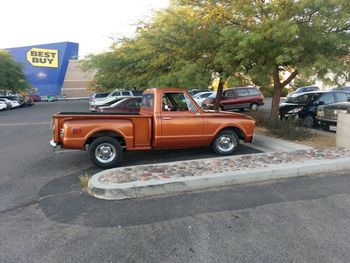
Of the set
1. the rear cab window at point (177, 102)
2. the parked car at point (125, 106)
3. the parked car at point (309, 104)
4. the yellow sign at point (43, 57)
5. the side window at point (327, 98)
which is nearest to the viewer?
the rear cab window at point (177, 102)

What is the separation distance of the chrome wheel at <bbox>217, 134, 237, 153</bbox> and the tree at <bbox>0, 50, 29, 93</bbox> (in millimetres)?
41150

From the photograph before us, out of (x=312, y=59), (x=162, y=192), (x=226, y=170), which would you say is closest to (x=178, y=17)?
(x=312, y=59)

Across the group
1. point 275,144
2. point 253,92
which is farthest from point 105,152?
point 253,92

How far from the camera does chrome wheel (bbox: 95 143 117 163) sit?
688 cm

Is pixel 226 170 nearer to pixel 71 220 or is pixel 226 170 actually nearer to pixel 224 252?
pixel 224 252

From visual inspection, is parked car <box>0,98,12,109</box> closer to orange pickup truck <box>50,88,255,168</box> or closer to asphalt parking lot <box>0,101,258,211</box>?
asphalt parking lot <box>0,101,258,211</box>

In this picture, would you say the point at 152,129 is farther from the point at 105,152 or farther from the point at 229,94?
the point at 229,94

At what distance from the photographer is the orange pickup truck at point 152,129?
668 cm

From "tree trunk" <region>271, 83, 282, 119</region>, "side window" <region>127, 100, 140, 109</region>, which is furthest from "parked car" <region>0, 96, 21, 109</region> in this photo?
"tree trunk" <region>271, 83, 282, 119</region>

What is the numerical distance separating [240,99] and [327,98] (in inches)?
306

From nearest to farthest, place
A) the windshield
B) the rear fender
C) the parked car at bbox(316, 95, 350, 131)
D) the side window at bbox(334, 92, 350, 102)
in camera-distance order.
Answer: the rear fender, the parked car at bbox(316, 95, 350, 131), the windshield, the side window at bbox(334, 92, 350, 102)

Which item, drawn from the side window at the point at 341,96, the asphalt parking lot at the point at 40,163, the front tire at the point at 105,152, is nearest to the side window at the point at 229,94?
the side window at the point at 341,96

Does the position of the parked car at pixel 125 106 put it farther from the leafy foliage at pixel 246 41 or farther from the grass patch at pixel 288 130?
the grass patch at pixel 288 130

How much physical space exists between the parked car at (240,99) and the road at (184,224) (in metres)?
14.8
